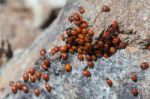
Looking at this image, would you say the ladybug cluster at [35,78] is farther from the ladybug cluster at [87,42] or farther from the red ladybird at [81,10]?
the red ladybird at [81,10]

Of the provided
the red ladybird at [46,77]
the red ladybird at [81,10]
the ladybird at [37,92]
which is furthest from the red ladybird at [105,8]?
the ladybird at [37,92]

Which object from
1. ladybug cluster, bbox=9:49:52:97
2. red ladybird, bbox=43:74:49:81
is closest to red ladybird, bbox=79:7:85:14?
ladybug cluster, bbox=9:49:52:97

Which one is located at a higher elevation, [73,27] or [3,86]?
[73,27]

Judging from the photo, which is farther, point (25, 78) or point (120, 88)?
point (25, 78)

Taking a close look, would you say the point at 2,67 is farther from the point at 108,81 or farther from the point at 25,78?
the point at 108,81

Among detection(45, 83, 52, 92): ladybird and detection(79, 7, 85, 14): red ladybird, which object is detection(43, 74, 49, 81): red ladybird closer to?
detection(45, 83, 52, 92): ladybird

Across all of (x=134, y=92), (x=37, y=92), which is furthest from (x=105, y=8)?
(x=37, y=92)

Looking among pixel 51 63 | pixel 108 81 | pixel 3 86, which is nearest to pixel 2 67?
pixel 3 86
